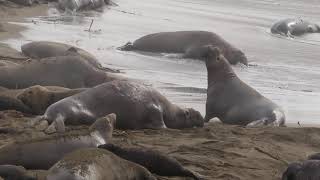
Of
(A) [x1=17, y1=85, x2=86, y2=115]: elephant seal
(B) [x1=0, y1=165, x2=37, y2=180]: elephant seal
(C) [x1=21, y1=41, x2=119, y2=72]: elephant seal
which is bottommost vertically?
(C) [x1=21, y1=41, x2=119, y2=72]: elephant seal

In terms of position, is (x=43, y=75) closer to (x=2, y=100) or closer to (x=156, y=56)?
(x=2, y=100)

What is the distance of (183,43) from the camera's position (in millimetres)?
Result: 12609

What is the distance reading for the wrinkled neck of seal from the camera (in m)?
8.93

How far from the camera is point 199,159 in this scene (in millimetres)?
5445

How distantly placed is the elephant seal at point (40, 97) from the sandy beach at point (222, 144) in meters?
0.28

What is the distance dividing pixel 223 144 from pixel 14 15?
28.8 ft

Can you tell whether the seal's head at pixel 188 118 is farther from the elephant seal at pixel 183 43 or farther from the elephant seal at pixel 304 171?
the elephant seal at pixel 183 43

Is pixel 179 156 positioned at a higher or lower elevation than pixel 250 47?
higher

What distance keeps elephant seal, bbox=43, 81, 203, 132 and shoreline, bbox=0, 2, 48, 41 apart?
4.82 meters

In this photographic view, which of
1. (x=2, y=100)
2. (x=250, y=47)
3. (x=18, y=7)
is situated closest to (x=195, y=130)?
(x=2, y=100)

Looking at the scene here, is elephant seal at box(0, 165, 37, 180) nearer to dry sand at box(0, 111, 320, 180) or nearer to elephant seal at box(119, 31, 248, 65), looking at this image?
dry sand at box(0, 111, 320, 180)

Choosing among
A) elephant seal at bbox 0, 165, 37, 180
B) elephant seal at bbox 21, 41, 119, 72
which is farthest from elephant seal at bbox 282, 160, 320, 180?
elephant seal at bbox 21, 41, 119, 72

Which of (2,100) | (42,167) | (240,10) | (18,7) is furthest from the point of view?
(240,10)

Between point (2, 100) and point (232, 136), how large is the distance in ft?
6.75
